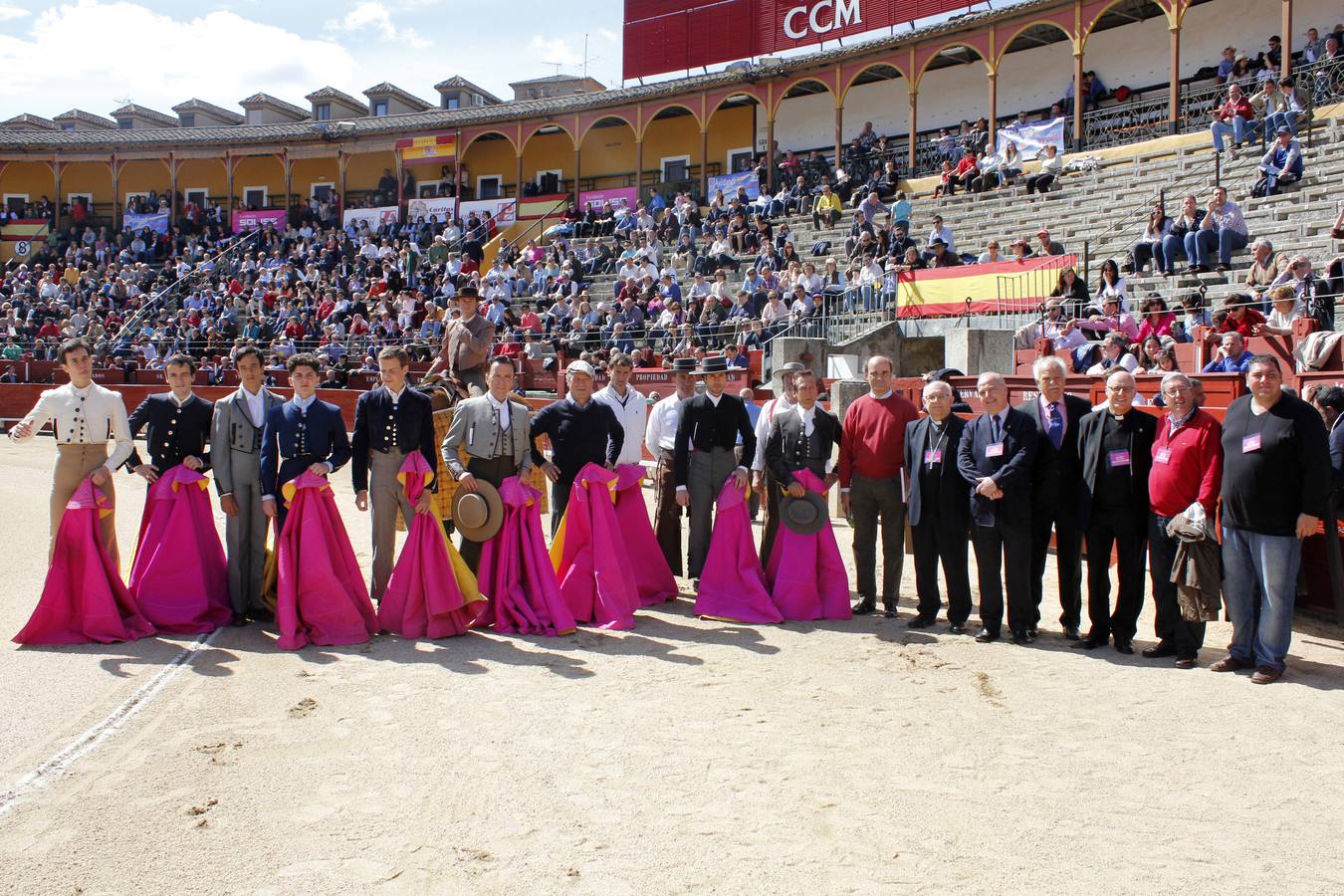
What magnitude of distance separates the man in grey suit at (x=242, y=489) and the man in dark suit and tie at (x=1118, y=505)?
16.4 feet

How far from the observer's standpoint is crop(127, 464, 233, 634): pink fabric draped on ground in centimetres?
641

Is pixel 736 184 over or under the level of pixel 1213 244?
over

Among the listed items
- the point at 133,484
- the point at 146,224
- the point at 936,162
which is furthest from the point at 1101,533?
the point at 146,224

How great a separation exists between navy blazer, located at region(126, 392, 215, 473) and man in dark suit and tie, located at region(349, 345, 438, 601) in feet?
3.12

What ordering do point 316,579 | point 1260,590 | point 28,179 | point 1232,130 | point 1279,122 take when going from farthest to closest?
1. point 28,179
2. point 1232,130
3. point 1279,122
4. point 316,579
5. point 1260,590

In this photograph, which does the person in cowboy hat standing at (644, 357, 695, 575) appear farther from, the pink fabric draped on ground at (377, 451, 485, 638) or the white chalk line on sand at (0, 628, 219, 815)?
the white chalk line on sand at (0, 628, 219, 815)

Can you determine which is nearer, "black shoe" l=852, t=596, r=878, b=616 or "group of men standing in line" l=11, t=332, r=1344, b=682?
"group of men standing in line" l=11, t=332, r=1344, b=682

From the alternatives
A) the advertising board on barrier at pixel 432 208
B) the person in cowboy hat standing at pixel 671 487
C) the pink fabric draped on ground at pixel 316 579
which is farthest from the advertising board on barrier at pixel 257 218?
the pink fabric draped on ground at pixel 316 579

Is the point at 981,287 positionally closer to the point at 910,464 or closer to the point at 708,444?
the point at 708,444

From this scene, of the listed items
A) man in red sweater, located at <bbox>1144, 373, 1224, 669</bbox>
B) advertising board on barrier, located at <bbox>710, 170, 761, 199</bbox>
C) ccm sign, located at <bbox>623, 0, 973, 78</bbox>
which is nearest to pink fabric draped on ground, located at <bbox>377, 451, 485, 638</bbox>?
man in red sweater, located at <bbox>1144, 373, 1224, 669</bbox>

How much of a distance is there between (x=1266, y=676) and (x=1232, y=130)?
Result: 554 inches

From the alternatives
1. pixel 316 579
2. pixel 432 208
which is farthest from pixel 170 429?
pixel 432 208

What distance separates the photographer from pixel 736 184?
2622cm

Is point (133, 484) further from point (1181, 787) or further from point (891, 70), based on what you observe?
point (891, 70)
